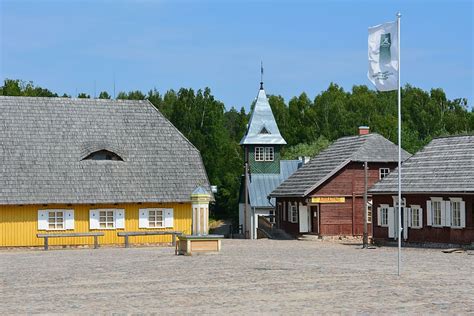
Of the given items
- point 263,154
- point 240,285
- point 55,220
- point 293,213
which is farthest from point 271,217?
point 240,285

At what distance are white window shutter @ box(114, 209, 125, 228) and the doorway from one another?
11.7 metres

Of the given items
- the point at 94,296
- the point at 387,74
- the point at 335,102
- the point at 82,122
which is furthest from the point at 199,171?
the point at 335,102

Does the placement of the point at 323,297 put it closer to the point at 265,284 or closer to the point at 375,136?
the point at 265,284

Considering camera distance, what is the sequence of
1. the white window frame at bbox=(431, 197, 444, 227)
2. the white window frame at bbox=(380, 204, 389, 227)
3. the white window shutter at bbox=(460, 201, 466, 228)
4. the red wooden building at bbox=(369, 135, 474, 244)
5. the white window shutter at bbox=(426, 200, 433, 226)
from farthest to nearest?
the white window frame at bbox=(380, 204, 389, 227) < the white window shutter at bbox=(426, 200, 433, 226) < the white window frame at bbox=(431, 197, 444, 227) < the red wooden building at bbox=(369, 135, 474, 244) < the white window shutter at bbox=(460, 201, 466, 228)

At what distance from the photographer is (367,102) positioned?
298ft

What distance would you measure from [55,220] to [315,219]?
15.2 metres

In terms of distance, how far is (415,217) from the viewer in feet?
135

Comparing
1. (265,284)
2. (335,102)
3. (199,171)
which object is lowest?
(265,284)

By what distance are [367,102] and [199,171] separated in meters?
47.6

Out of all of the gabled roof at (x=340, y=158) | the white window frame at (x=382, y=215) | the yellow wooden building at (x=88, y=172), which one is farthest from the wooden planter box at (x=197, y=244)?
the gabled roof at (x=340, y=158)

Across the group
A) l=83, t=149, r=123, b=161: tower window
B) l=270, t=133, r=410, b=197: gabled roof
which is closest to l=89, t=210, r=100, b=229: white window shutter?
l=83, t=149, r=123, b=161: tower window

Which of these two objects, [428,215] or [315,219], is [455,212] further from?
[315,219]

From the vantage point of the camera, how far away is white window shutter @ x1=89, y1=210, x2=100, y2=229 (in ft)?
144

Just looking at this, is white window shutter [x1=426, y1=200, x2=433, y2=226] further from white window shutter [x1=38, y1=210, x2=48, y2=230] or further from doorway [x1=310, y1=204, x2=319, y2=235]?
white window shutter [x1=38, y1=210, x2=48, y2=230]
